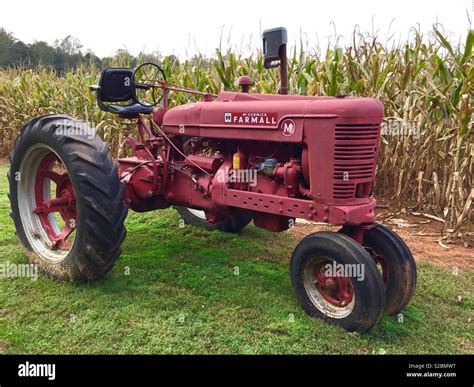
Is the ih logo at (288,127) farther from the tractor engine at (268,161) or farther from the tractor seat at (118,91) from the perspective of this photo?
the tractor seat at (118,91)

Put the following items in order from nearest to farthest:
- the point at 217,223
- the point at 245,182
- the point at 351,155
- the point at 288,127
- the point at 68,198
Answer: the point at 351,155 < the point at 288,127 < the point at 245,182 < the point at 68,198 < the point at 217,223

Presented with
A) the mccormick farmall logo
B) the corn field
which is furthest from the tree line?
the mccormick farmall logo

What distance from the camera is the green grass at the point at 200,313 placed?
2814 mm

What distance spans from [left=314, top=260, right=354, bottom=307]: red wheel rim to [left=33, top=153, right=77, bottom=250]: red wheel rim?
6.76ft

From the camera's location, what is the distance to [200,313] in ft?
10.4

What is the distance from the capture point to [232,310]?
10.6 feet

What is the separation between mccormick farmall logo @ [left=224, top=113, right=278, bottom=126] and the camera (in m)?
3.17

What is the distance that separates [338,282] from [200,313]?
3.12 ft

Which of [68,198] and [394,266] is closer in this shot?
[394,266]

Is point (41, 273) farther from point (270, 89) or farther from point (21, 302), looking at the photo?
point (270, 89)

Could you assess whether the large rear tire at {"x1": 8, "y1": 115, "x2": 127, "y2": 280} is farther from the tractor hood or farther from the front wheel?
the front wheel

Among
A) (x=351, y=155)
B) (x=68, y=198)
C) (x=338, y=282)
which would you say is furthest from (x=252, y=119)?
(x=68, y=198)

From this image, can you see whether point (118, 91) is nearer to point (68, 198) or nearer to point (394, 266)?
point (68, 198)

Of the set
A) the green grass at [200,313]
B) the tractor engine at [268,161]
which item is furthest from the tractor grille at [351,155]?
the green grass at [200,313]
